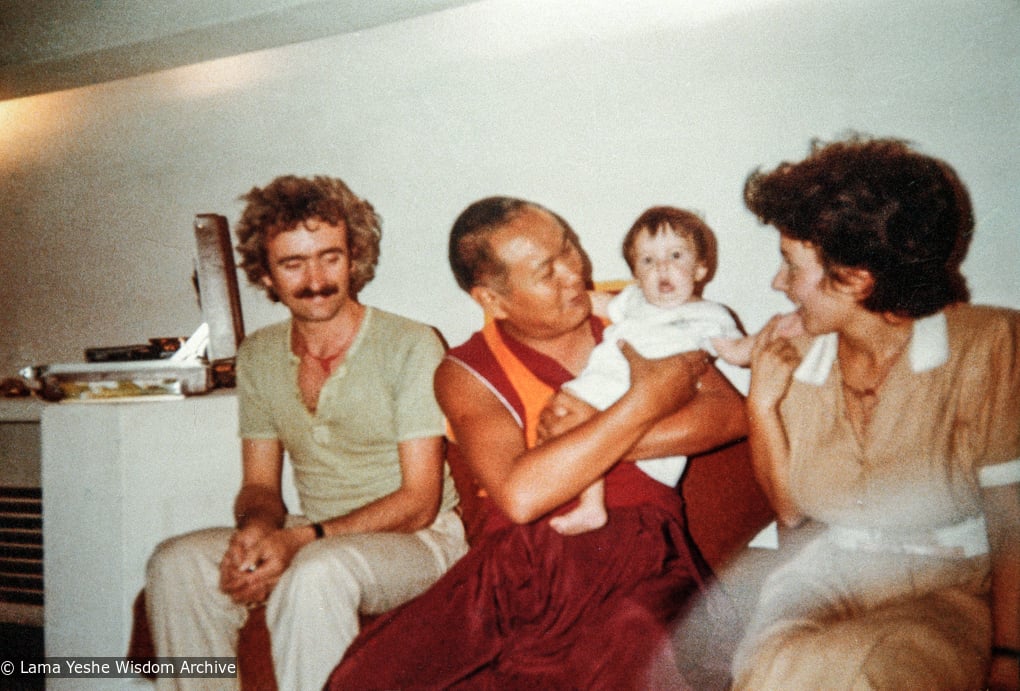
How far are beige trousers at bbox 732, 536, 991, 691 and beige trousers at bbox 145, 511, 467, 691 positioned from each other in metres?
0.66

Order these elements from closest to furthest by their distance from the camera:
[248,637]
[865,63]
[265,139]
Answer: [865,63]
[248,637]
[265,139]

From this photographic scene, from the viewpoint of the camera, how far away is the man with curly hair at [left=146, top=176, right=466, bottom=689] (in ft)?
5.31

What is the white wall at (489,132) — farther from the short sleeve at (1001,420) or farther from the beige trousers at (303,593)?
the beige trousers at (303,593)

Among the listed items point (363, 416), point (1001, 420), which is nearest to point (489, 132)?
point (363, 416)

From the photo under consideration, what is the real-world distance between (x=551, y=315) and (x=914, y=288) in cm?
65

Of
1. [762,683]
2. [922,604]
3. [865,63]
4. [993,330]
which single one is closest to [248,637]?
[762,683]

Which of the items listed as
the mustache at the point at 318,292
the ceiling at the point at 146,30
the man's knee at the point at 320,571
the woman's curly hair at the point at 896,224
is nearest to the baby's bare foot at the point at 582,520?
the man's knee at the point at 320,571

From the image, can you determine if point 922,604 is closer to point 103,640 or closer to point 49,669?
point 103,640

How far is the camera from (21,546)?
2107 mm

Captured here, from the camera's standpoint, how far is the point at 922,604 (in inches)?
47.9

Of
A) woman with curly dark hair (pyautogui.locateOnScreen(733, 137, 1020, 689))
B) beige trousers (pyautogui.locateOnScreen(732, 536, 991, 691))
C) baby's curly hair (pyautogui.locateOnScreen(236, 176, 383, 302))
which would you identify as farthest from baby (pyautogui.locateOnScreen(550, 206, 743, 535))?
baby's curly hair (pyautogui.locateOnScreen(236, 176, 383, 302))

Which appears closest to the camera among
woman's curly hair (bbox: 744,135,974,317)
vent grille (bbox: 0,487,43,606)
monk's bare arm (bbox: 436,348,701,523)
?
woman's curly hair (bbox: 744,135,974,317)

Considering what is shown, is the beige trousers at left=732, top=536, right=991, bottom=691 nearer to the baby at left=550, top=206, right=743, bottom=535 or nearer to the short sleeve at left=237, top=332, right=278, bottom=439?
the baby at left=550, top=206, right=743, bottom=535

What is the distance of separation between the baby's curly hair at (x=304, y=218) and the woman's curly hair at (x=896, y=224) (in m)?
0.93
